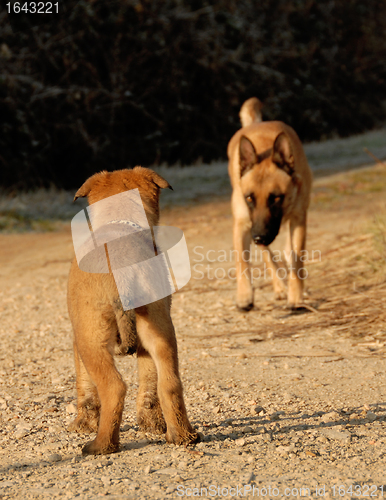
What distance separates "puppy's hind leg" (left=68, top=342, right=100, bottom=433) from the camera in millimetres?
2865

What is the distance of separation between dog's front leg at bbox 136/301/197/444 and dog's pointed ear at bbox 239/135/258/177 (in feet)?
9.33

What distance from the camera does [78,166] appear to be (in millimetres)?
11828

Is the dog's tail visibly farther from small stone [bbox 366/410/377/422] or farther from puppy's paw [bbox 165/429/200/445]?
puppy's paw [bbox 165/429/200/445]

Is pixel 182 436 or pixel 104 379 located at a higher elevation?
pixel 104 379

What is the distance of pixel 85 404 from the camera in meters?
2.88

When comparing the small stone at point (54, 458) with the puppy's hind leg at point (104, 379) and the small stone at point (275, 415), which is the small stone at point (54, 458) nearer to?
the puppy's hind leg at point (104, 379)

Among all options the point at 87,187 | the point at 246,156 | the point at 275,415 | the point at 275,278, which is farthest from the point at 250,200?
the point at 275,415

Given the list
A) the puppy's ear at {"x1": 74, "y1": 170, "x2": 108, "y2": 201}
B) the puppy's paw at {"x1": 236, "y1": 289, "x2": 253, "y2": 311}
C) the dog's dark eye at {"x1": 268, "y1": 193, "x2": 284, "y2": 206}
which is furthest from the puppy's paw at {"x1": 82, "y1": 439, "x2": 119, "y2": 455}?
the dog's dark eye at {"x1": 268, "y1": 193, "x2": 284, "y2": 206}

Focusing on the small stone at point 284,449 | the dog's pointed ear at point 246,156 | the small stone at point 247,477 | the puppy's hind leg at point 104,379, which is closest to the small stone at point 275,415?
the small stone at point 284,449

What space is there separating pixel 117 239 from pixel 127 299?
27cm

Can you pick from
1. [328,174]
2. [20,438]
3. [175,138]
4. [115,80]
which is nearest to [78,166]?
[115,80]

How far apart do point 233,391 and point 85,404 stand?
0.81m

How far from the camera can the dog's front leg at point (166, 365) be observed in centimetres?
250

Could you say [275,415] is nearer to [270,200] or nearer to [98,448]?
[98,448]
